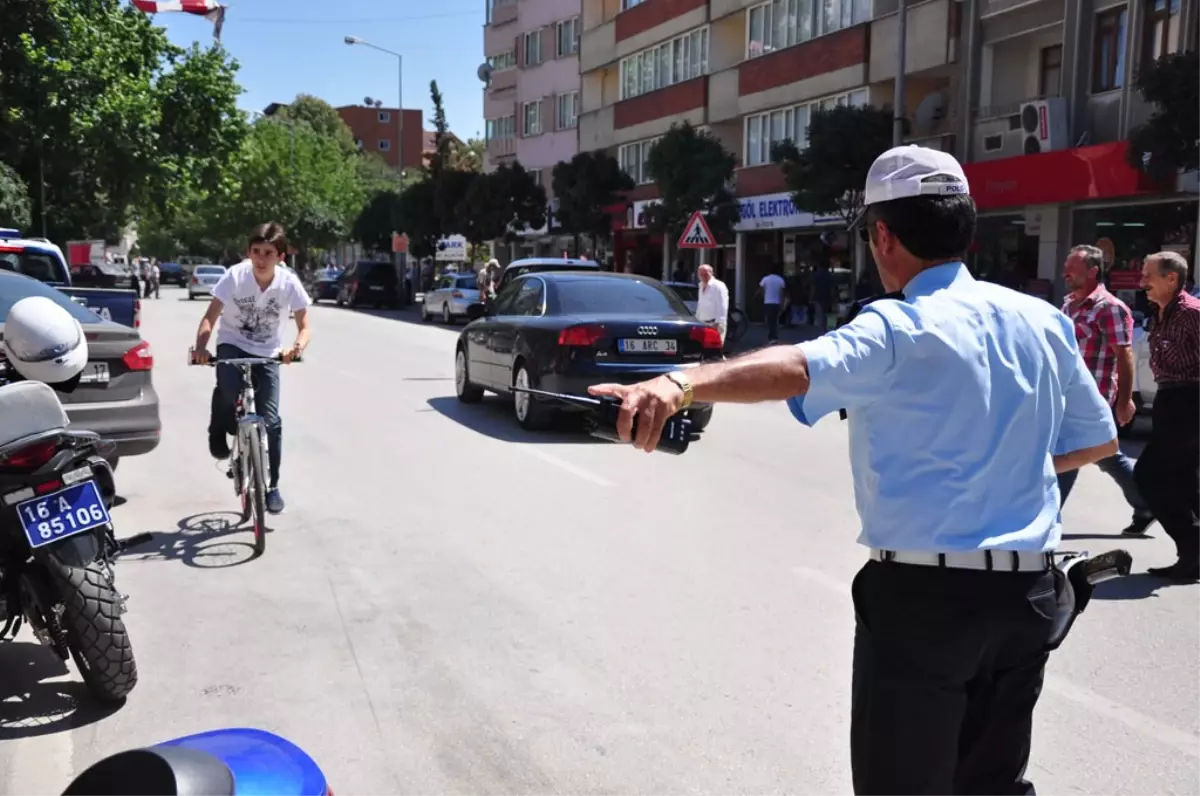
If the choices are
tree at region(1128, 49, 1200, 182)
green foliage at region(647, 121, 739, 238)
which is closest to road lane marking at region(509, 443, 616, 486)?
tree at region(1128, 49, 1200, 182)

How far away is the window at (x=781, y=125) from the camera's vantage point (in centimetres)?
2948

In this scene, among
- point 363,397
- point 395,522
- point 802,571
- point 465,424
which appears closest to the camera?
point 802,571

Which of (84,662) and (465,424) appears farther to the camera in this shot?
Result: (465,424)

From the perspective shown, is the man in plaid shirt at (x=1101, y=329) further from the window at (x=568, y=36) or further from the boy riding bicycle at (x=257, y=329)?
the window at (x=568, y=36)

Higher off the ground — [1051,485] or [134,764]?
[1051,485]

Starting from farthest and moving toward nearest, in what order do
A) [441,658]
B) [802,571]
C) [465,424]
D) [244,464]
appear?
[465,424], [244,464], [802,571], [441,658]

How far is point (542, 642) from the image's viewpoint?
16.8 feet

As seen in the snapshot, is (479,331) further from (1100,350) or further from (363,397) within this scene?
(1100,350)

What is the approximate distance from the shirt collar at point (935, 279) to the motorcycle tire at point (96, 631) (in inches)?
127

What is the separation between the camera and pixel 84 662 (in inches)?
169

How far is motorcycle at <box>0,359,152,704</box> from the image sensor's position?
4211mm

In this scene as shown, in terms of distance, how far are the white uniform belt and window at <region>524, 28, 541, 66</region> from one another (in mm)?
51817

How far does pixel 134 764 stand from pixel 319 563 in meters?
4.99

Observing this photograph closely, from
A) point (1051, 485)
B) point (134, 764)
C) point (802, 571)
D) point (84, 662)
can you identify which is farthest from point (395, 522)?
point (134, 764)
